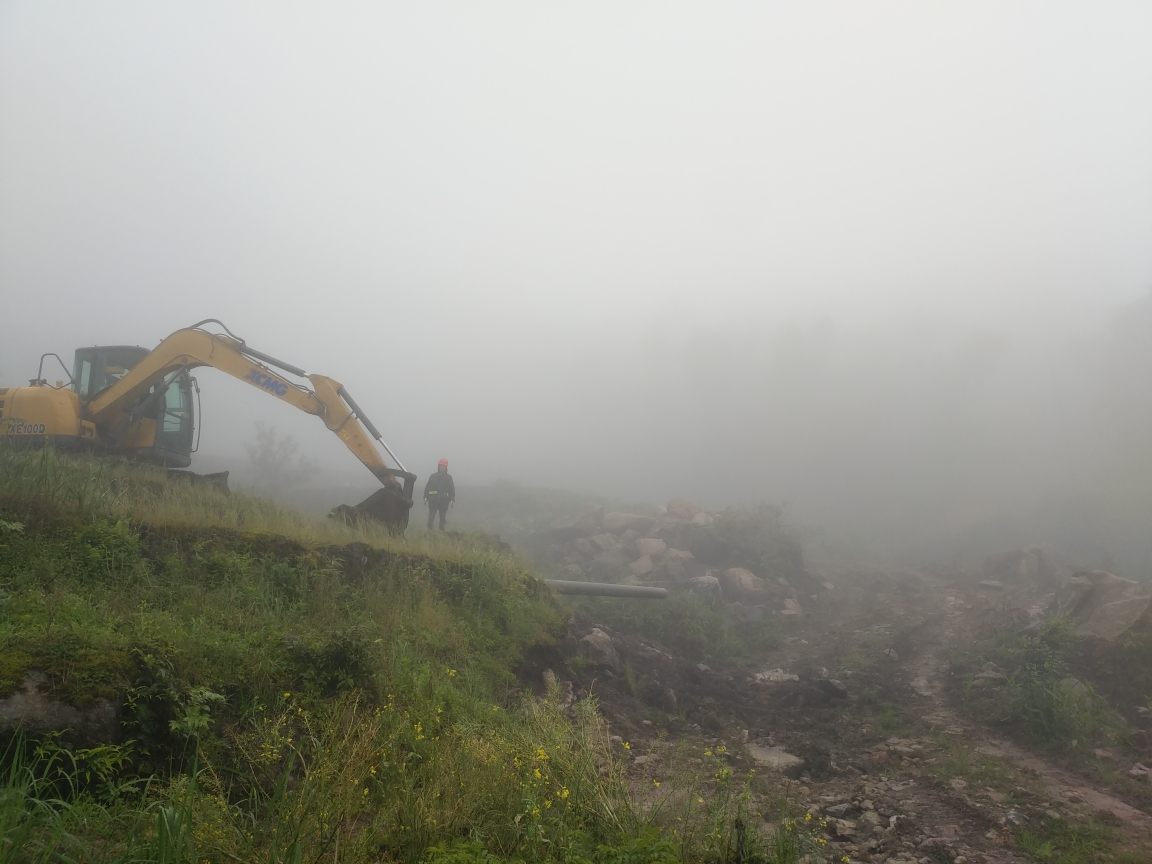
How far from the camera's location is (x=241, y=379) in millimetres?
11242

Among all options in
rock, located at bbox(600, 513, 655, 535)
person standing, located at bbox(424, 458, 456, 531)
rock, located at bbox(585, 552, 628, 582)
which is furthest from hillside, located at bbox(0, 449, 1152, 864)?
rock, located at bbox(600, 513, 655, 535)

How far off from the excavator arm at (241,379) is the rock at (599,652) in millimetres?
4210

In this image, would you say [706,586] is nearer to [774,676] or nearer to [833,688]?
[774,676]

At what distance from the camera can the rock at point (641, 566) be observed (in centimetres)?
1745

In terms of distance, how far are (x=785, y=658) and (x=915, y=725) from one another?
398 centimetres

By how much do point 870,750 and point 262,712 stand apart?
20.7 ft

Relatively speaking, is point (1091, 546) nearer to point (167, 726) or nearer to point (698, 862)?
point (698, 862)

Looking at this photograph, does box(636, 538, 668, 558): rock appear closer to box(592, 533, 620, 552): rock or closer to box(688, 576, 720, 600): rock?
box(592, 533, 620, 552): rock

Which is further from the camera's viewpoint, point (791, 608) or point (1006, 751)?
point (791, 608)

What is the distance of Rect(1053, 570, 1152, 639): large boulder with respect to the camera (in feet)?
31.6

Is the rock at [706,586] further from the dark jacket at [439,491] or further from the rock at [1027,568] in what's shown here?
the rock at [1027,568]

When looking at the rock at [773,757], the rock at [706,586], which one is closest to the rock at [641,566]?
the rock at [706,586]

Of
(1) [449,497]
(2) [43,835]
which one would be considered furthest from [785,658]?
(2) [43,835]

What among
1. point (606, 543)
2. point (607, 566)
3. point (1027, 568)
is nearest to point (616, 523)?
point (606, 543)
